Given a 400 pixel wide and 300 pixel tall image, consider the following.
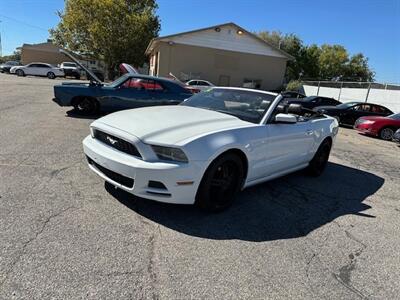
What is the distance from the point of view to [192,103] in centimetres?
553

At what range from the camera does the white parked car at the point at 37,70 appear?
3647 centimetres

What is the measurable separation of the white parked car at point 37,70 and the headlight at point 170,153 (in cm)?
3776

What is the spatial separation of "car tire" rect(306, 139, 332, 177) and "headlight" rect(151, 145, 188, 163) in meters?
3.26

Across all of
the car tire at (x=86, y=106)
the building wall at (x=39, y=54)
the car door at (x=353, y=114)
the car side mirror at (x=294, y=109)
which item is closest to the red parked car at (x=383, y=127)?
the car door at (x=353, y=114)

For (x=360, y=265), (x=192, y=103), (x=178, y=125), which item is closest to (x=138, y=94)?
(x=192, y=103)

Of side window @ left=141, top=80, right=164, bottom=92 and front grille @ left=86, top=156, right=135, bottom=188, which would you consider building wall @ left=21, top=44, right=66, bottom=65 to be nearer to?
side window @ left=141, top=80, right=164, bottom=92

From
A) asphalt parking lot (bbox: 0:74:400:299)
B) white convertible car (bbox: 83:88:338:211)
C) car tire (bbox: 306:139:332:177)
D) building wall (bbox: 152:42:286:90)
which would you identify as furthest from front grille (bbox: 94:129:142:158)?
building wall (bbox: 152:42:286:90)

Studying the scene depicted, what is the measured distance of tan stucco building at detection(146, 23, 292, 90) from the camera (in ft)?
103

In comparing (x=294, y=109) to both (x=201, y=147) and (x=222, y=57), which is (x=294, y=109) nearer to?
(x=201, y=147)

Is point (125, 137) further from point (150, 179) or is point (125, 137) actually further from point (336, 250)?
point (336, 250)

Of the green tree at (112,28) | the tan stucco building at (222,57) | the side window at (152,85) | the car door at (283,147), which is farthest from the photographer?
the green tree at (112,28)

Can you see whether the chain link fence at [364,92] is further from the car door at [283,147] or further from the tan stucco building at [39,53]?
the tan stucco building at [39,53]

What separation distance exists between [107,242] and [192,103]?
2.86 meters

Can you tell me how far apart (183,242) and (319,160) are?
3799 mm
